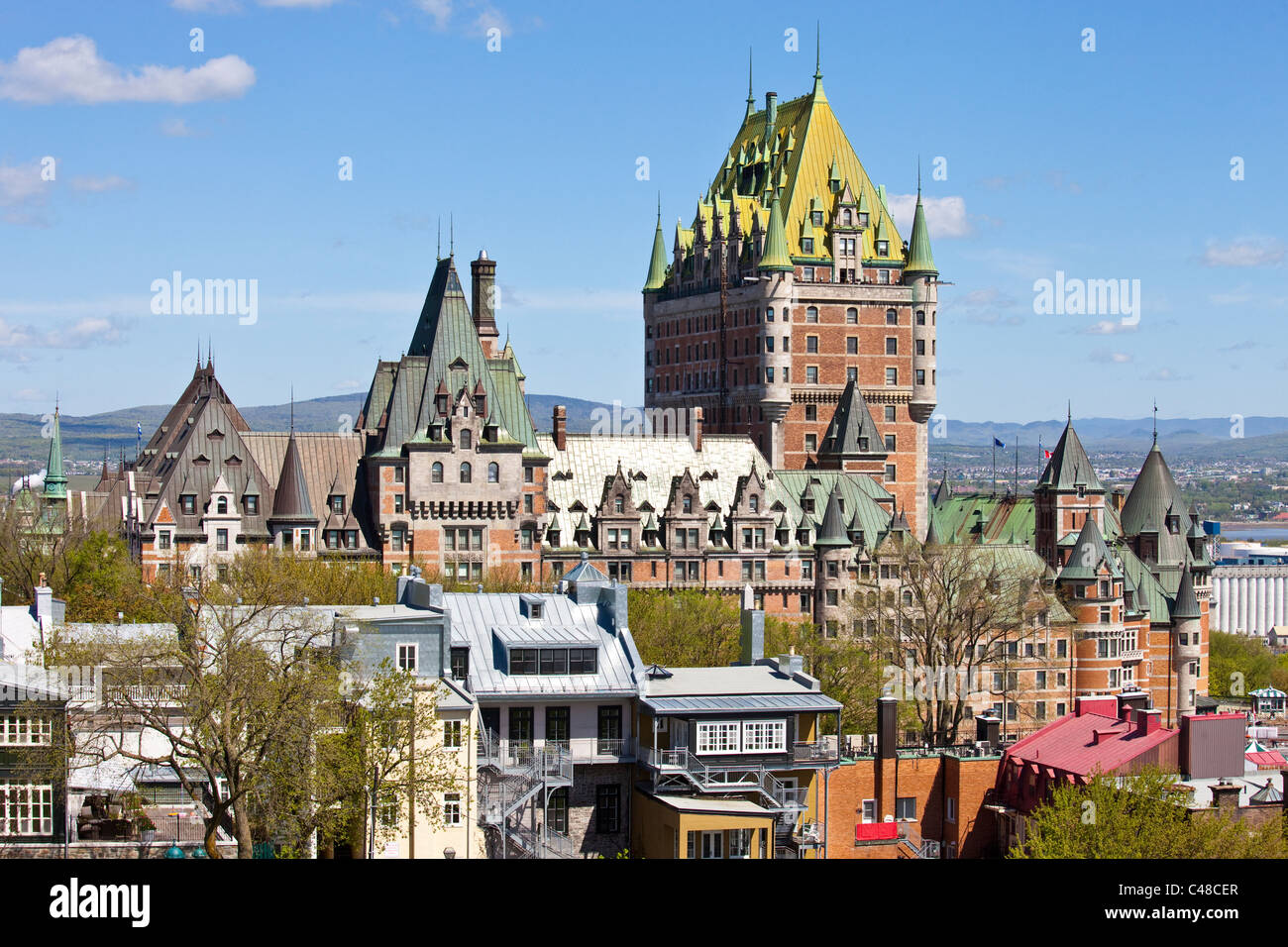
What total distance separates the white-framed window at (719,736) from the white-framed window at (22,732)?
19.7 m

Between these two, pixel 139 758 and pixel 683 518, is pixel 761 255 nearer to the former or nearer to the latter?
pixel 683 518

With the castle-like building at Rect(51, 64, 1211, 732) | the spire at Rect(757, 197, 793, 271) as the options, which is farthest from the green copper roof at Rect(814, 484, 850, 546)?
the spire at Rect(757, 197, 793, 271)

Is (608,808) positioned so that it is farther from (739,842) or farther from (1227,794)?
(1227,794)

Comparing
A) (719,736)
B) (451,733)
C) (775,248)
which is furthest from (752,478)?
(451,733)

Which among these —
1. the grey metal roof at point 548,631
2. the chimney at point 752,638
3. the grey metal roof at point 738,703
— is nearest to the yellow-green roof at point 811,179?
the chimney at point 752,638

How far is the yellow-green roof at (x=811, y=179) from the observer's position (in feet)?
466

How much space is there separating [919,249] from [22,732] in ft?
341

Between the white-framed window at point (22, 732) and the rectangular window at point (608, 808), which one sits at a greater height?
the white-framed window at point (22, 732)

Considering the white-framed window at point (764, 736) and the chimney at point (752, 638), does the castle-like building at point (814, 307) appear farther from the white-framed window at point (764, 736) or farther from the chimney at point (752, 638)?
the white-framed window at point (764, 736)

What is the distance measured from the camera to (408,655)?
55531 millimetres

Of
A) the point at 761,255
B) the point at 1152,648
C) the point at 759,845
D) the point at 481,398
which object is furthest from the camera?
the point at 761,255
